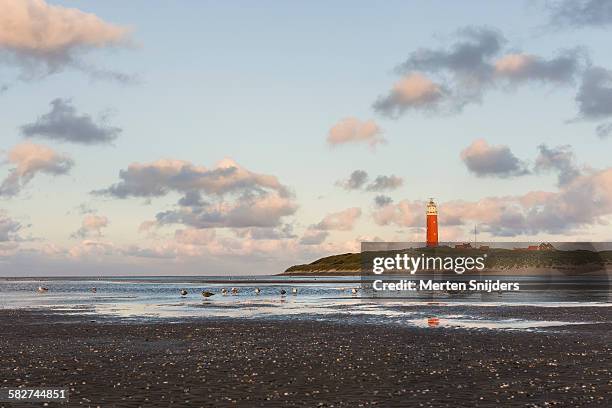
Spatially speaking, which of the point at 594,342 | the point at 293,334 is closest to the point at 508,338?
the point at 594,342

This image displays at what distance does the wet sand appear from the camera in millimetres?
19969

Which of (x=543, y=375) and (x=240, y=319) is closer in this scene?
(x=543, y=375)

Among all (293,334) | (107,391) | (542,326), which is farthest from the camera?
(542,326)

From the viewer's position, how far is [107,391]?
20953mm

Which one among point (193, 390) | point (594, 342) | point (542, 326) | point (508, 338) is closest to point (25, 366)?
point (193, 390)

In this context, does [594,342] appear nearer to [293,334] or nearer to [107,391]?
[293,334]

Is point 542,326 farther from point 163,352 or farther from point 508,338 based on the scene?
point 163,352

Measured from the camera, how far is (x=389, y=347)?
105ft

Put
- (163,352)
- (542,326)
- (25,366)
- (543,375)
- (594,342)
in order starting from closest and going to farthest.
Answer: (543,375) < (25,366) < (163,352) < (594,342) < (542,326)

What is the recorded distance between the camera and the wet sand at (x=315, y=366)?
1997 centimetres

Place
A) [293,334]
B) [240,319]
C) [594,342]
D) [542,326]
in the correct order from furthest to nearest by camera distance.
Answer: [240,319]
[542,326]
[293,334]
[594,342]

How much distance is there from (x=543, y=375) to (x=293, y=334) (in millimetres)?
17864

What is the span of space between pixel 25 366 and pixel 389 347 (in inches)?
612

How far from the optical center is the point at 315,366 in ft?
85.7
